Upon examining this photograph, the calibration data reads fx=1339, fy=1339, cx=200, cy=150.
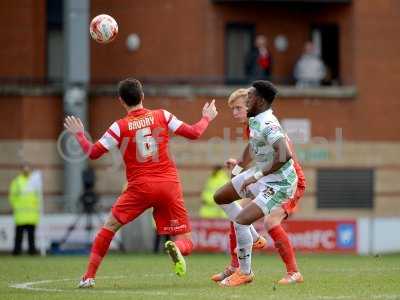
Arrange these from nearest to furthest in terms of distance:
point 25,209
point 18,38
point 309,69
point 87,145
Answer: point 87,145 → point 25,209 → point 18,38 → point 309,69

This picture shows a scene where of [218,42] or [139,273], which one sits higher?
[218,42]

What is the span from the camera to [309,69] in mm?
32031

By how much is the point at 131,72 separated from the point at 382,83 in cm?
610

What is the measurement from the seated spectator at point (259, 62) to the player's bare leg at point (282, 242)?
1773 centimetres

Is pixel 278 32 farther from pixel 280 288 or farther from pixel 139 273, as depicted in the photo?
pixel 280 288

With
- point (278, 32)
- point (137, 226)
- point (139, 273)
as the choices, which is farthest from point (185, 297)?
point (278, 32)

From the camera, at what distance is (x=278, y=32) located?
33000mm

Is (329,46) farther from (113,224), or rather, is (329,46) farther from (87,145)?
(87,145)

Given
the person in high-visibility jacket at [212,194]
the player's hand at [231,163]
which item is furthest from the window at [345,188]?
the player's hand at [231,163]

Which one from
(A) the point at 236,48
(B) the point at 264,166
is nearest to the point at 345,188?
(A) the point at 236,48

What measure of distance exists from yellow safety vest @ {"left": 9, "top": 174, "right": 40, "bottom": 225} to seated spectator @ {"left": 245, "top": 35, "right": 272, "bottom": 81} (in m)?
6.95

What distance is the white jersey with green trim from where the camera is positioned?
13.6 metres

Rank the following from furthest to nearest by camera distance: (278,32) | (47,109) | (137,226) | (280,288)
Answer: (278,32), (47,109), (137,226), (280,288)

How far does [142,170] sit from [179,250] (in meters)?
0.92
